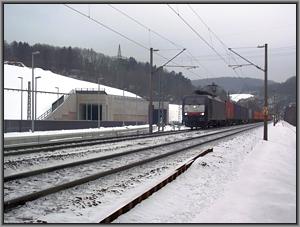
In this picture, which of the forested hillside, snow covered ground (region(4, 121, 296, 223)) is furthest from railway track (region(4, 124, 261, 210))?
the forested hillside

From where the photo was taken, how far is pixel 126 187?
1135 cm

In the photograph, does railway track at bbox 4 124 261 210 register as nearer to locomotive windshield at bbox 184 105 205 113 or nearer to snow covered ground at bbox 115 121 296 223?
snow covered ground at bbox 115 121 296 223

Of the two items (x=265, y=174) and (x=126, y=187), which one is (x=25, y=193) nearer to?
(x=126, y=187)

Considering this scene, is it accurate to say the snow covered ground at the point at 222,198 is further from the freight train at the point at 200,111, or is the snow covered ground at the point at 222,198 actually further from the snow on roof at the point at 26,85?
the snow on roof at the point at 26,85

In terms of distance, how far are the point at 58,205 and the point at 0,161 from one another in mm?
1457

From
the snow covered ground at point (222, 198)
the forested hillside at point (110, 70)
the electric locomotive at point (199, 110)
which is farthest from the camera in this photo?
the forested hillside at point (110, 70)

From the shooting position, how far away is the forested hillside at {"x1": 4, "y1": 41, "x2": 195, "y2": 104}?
62.7 m

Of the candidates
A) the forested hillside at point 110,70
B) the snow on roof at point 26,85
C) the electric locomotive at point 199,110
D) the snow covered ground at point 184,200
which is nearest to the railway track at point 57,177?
the snow covered ground at point 184,200

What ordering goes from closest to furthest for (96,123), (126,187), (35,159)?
(126,187), (35,159), (96,123)

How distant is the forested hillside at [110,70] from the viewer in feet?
206

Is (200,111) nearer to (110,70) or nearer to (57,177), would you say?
(57,177)

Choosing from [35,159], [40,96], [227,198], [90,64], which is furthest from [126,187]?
[90,64]

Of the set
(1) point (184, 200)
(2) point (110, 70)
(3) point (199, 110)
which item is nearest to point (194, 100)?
(3) point (199, 110)

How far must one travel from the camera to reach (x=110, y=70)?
4638 inches
